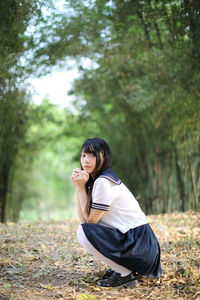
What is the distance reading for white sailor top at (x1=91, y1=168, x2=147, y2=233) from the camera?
190 cm

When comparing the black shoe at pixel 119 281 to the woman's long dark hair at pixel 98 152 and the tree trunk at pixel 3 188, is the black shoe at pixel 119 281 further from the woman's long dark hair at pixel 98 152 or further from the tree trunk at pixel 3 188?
the tree trunk at pixel 3 188

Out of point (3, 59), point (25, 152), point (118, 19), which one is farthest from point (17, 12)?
point (25, 152)

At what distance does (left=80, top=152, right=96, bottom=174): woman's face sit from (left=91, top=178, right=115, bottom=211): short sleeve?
0.51ft

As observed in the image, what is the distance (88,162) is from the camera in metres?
2.04

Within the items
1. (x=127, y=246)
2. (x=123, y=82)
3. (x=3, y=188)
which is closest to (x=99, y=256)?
(x=127, y=246)

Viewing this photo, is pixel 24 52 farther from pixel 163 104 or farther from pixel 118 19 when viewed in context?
pixel 163 104

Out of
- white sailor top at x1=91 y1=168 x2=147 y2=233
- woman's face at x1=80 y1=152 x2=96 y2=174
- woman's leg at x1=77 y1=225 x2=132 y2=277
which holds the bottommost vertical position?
woman's leg at x1=77 y1=225 x2=132 y2=277

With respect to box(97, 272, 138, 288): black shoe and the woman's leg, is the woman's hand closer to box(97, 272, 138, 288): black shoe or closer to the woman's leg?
the woman's leg

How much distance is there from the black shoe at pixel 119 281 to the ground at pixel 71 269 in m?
0.03

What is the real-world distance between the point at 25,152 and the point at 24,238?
3.40 meters

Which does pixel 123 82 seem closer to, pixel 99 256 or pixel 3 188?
pixel 3 188

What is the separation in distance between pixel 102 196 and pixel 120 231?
0.84 feet

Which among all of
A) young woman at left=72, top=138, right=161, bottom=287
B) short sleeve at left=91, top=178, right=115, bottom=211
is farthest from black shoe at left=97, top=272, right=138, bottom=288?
short sleeve at left=91, top=178, right=115, bottom=211

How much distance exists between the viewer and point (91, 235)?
6.15 ft
